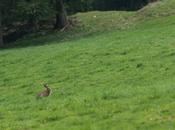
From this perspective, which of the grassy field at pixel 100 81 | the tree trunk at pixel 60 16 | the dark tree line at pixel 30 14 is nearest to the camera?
the grassy field at pixel 100 81

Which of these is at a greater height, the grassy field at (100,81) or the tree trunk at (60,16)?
the grassy field at (100,81)

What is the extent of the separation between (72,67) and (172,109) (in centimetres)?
Answer: 1537

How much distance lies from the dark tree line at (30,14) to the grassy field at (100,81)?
3.94m

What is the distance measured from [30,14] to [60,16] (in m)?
5.13

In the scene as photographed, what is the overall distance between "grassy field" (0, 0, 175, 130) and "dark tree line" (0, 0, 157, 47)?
155 inches

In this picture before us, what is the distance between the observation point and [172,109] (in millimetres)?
17125

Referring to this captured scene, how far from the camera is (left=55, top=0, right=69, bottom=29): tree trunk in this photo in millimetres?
57594

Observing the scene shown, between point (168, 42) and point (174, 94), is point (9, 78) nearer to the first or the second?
point (168, 42)

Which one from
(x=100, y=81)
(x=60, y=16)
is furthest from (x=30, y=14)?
(x=100, y=81)

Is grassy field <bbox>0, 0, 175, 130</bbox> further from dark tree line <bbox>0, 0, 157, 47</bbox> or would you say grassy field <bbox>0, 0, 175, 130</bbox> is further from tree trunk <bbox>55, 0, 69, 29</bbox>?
tree trunk <bbox>55, 0, 69, 29</bbox>

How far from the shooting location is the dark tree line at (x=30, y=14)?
5341cm

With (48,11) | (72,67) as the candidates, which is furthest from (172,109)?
(48,11)

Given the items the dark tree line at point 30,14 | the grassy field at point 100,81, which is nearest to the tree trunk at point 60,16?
the dark tree line at point 30,14

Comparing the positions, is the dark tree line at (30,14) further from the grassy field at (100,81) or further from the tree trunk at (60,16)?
the grassy field at (100,81)
